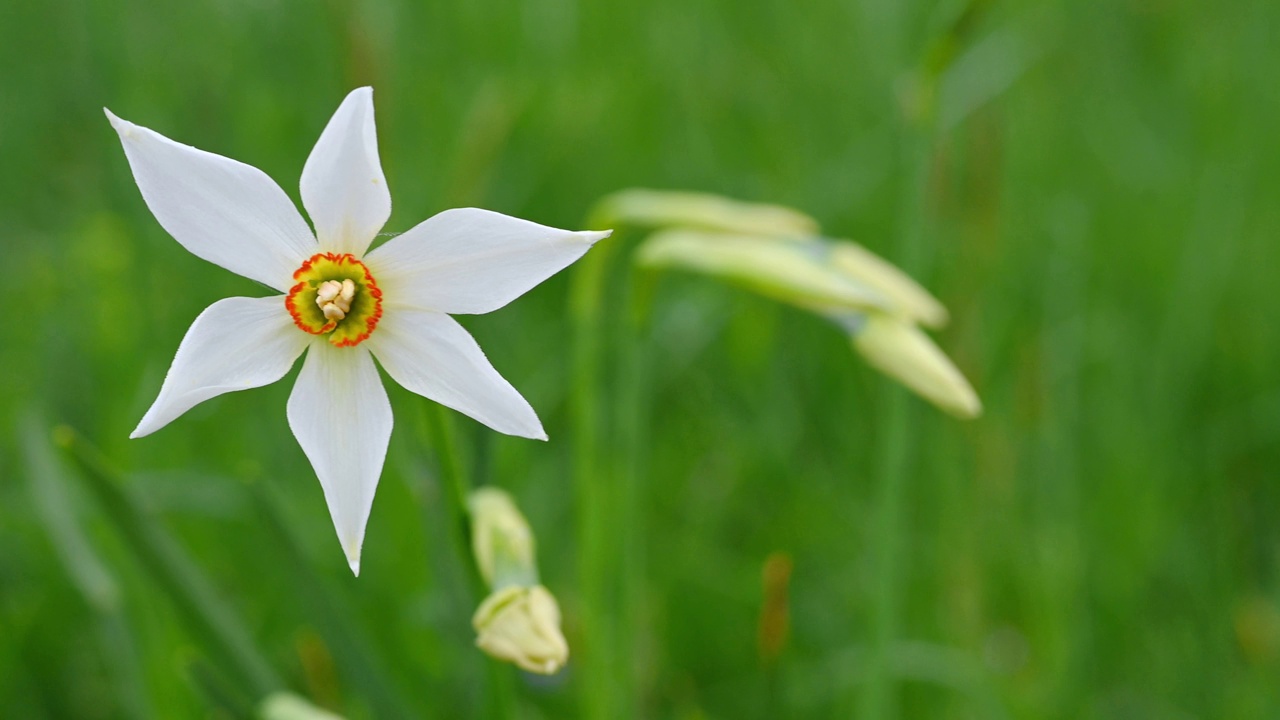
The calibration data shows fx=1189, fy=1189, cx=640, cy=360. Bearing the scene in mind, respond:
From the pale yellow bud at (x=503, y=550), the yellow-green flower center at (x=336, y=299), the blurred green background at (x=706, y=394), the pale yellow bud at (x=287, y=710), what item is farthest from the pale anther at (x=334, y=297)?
the pale yellow bud at (x=287, y=710)

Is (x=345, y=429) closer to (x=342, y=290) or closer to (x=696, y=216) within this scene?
(x=342, y=290)

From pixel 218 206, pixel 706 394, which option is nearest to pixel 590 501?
pixel 218 206

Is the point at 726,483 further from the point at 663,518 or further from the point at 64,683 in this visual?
the point at 64,683

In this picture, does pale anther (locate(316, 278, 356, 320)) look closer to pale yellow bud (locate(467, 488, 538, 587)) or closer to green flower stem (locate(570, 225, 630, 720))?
pale yellow bud (locate(467, 488, 538, 587))

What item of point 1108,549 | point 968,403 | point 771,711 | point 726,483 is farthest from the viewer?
point 726,483

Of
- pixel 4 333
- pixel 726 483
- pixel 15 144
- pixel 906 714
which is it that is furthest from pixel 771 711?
pixel 15 144

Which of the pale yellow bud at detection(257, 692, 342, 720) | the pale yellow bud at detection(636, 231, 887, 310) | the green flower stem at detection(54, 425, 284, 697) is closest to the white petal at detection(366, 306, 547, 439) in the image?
the green flower stem at detection(54, 425, 284, 697)

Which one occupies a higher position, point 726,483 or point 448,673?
point 726,483
